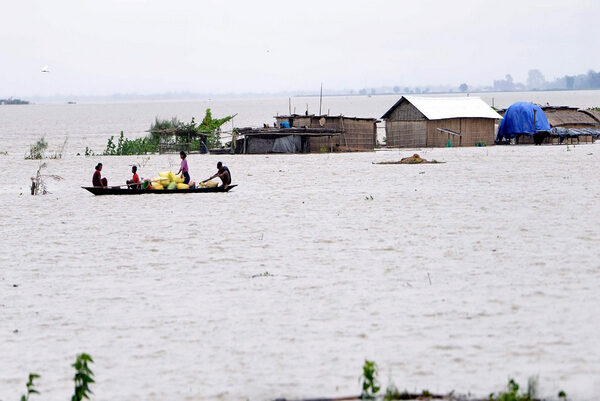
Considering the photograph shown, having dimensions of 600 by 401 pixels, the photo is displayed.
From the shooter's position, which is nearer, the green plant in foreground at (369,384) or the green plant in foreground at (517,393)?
the green plant in foreground at (369,384)

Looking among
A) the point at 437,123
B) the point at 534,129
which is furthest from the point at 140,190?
the point at 534,129

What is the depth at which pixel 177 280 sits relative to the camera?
35.7ft

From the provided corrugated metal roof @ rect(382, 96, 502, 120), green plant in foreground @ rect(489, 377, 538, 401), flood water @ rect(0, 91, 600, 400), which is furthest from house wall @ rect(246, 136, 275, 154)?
green plant in foreground @ rect(489, 377, 538, 401)

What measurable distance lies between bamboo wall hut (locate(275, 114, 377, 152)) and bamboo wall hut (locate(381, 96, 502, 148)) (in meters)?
1.55

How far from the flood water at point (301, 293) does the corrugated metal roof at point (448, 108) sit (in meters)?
19.2

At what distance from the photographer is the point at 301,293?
9.91m

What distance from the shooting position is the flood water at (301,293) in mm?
7031

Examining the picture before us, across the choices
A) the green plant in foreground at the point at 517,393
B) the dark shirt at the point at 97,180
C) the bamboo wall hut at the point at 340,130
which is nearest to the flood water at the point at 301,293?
the green plant in foreground at the point at 517,393

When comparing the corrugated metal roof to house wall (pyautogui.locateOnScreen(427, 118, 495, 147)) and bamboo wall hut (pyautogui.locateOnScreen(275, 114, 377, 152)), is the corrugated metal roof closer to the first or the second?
house wall (pyautogui.locateOnScreen(427, 118, 495, 147))

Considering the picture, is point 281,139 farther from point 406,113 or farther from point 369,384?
point 369,384

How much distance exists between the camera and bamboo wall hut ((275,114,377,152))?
37.4 metres

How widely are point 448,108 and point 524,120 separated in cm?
404

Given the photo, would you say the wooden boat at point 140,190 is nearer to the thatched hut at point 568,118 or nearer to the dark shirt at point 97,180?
the dark shirt at point 97,180

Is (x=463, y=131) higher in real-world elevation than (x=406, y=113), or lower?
lower
